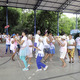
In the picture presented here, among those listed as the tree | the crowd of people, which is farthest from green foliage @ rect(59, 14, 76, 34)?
the crowd of people

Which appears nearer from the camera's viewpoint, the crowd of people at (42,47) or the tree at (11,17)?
the crowd of people at (42,47)

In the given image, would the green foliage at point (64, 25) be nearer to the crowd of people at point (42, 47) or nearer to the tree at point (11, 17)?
the tree at point (11, 17)

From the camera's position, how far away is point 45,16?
27.7 meters

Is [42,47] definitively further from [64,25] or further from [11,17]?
[64,25]

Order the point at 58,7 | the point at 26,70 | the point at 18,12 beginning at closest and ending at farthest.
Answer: the point at 26,70 < the point at 58,7 < the point at 18,12

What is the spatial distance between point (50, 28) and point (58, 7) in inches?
277

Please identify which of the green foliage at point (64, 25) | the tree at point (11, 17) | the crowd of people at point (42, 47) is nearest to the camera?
the crowd of people at point (42, 47)

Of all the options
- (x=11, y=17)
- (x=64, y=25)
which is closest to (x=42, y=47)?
(x=11, y=17)

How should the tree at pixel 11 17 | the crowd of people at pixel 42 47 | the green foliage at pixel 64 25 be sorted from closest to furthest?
1. the crowd of people at pixel 42 47
2. the tree at pixel 11 17
3. the green foliage at pixel 64 25

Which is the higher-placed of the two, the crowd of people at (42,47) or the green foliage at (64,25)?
the green foliage at (64,25)

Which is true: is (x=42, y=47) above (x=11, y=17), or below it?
below

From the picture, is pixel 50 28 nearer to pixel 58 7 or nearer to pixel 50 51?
pixel 58 7

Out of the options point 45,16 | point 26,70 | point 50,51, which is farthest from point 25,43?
point 45,16

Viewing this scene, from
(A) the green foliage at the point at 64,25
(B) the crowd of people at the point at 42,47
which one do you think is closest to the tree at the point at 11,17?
(A) the green foliage at the point at 64,25
